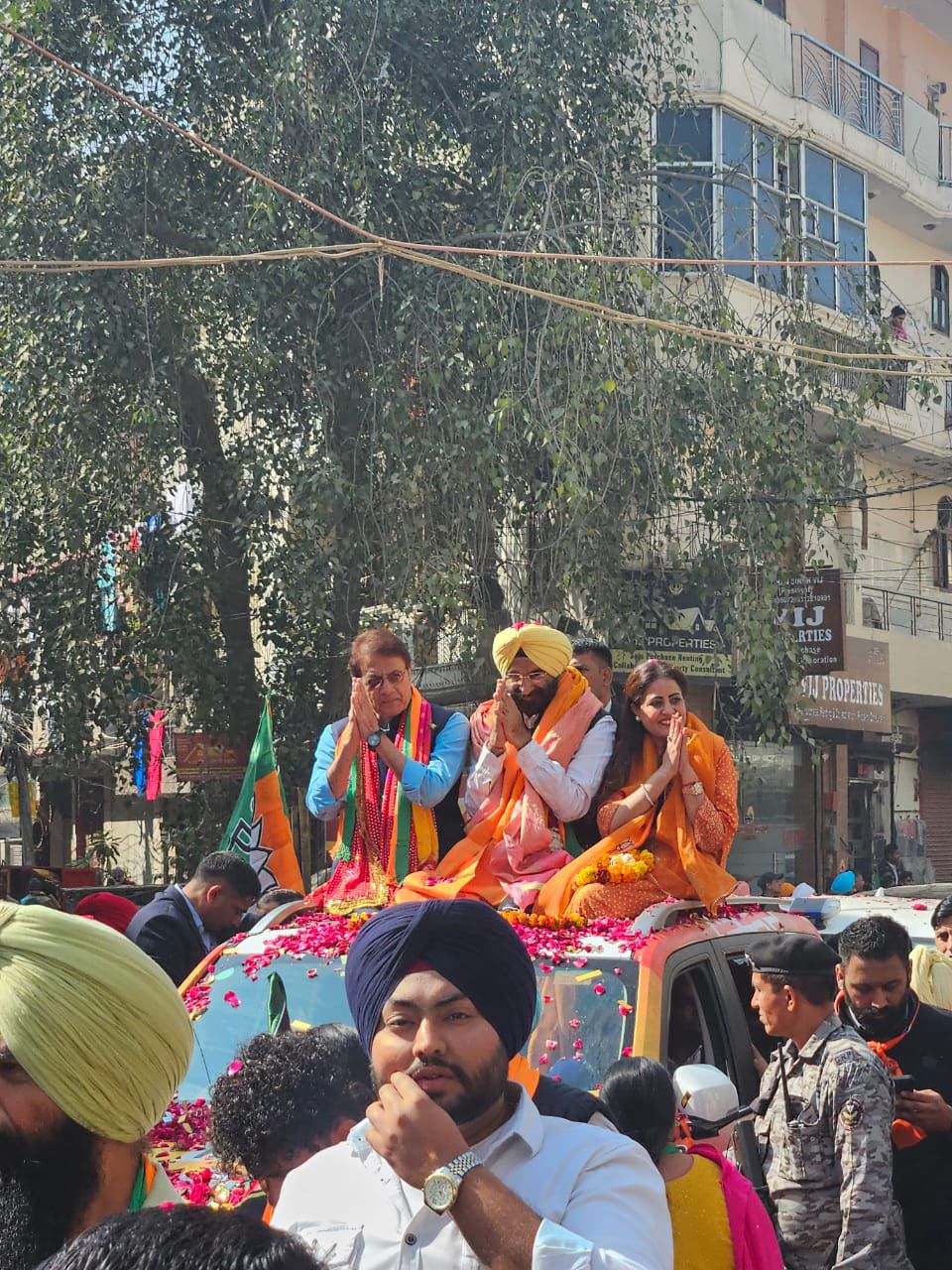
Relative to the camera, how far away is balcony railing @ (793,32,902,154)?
23547mm

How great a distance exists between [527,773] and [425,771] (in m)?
0.43

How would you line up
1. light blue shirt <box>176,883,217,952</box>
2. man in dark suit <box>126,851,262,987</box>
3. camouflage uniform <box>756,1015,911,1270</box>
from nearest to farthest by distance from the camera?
camouflage uniform <box>756,1015,911,1270</box>
man in dark suit <box>126,851,262,987</box>
light blue shirt <box>176,883,217,952</box>

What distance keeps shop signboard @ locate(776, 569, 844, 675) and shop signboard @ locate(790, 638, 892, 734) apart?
2542 millimetres

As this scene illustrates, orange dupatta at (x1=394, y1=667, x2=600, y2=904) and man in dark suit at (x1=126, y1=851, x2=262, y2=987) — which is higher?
orange dupatta at (x1=394, y1=667, x2=600, y2=904)

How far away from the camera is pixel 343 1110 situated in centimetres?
346

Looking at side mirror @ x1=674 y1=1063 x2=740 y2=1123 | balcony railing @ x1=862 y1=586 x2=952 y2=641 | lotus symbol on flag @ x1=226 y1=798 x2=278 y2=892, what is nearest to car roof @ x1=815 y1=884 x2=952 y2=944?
side mirror @ x1=674 y1=1063 x2=740 y2=1123

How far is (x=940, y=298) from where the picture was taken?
1135 inches

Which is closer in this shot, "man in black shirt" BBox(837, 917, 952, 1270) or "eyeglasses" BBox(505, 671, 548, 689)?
"man in black shirt" BBox(837, 917, 952, 1270)

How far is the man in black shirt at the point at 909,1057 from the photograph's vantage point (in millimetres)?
4355

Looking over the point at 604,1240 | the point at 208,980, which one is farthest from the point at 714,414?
the point at 604,1240

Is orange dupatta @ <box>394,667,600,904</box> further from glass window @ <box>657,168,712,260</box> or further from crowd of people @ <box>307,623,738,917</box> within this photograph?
glass window @ <box>657,168,712,260</box>

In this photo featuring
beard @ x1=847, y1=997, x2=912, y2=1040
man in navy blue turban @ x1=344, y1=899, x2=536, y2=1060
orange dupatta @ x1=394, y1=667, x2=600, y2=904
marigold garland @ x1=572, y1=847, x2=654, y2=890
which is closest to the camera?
man in navy blue turban @ x1=344, y1=899, x2=536, y2=1060

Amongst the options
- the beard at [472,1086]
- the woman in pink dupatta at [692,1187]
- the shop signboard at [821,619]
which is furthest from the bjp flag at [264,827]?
the shop signboard at [821,619]

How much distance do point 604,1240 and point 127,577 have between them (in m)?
11.0
